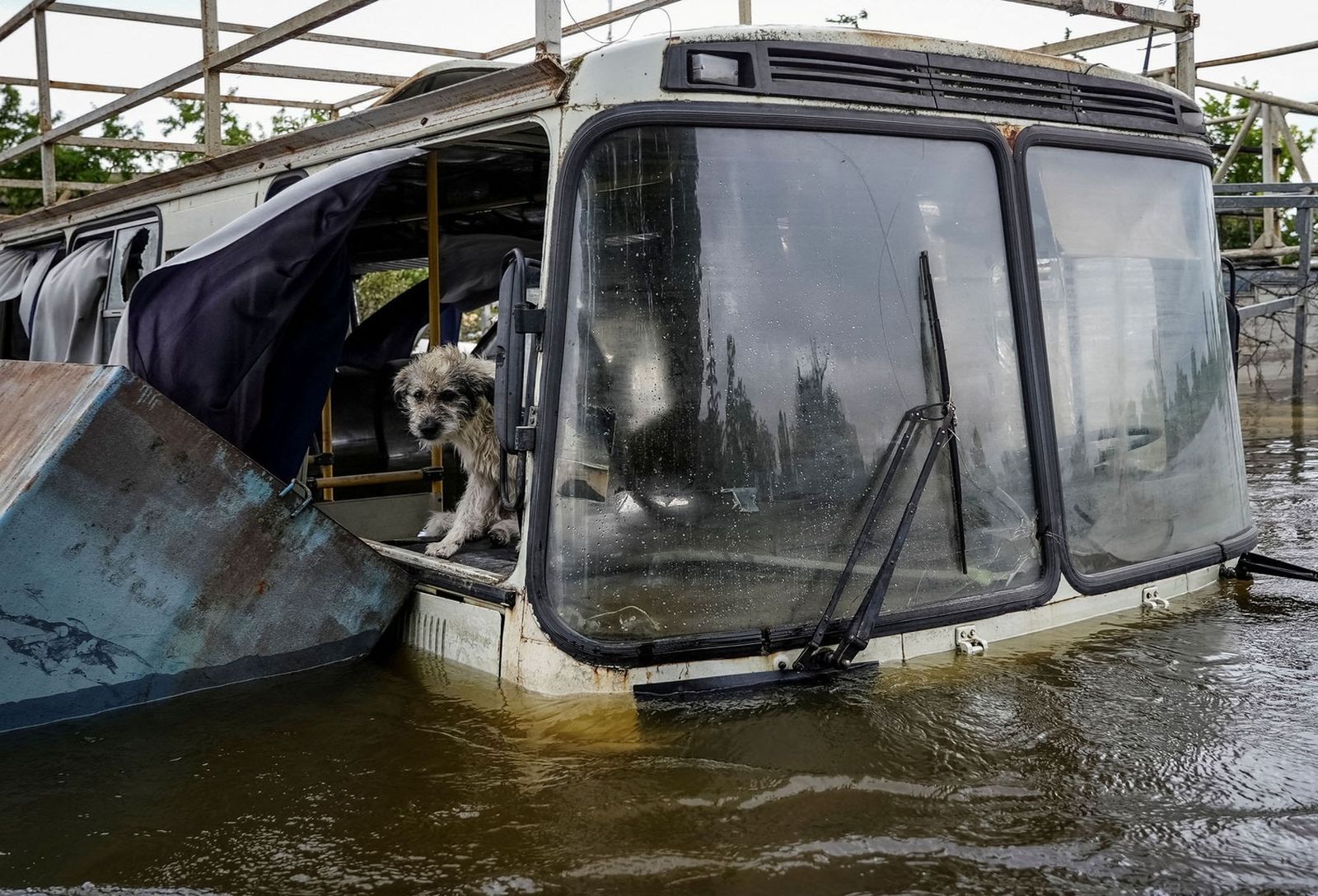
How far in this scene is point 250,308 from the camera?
4312 mm

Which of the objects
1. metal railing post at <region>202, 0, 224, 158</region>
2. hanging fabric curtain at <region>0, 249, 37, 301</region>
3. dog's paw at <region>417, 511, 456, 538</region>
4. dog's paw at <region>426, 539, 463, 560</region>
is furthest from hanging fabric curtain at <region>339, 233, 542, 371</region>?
hanging fabric curtain at <region>0, 249, 37, 301</region>

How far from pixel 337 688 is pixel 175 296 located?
1.61m

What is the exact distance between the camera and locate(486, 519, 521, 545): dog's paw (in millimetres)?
5012

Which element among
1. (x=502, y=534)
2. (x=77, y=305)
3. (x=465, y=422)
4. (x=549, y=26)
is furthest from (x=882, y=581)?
(x=77, y=305)

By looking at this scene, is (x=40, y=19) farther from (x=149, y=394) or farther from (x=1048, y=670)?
(x=1048, y=670)

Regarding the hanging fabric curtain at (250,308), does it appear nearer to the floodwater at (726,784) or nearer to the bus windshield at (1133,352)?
the floodwater at (726,784)

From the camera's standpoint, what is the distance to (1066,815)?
288cm

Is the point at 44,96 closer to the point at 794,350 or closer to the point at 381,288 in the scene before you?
the point at 794,350

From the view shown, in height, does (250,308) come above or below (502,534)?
above

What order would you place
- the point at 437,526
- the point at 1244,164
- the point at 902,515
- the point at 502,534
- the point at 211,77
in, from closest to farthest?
the point at 902,515, the point at 502,534, the point at 437,526, the point at 211,77, the point at 1244,164

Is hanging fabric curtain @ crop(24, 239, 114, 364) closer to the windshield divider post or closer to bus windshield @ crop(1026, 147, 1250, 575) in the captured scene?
the windshield divider post

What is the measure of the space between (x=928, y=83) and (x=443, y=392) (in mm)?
2565

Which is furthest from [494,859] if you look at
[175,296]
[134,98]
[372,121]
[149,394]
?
[134,98]

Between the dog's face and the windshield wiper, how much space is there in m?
2.23
